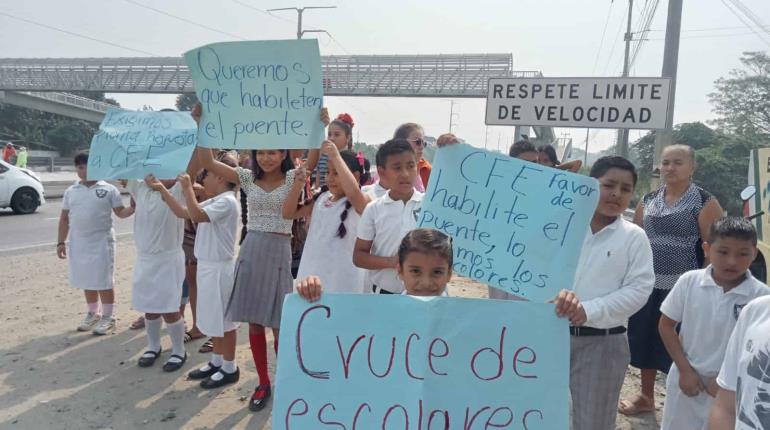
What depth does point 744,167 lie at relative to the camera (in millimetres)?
20078

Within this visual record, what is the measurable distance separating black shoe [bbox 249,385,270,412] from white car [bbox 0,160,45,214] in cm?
1192

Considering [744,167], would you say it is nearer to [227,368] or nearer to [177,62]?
[227,368]

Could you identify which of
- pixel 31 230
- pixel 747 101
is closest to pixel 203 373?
pixel 31 230

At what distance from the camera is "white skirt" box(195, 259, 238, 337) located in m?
3.46

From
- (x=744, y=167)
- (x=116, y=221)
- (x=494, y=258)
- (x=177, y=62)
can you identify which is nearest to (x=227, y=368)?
(x=494, y=258)

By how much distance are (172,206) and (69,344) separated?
1999mm

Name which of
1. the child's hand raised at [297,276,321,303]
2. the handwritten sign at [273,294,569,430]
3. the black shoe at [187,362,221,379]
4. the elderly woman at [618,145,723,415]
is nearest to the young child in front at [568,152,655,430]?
the handwritten sign at [273,294,569,430]

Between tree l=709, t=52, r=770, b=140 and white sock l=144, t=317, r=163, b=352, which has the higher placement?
tree l=709, t=52, r=770, b=140

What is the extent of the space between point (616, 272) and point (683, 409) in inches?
29.6

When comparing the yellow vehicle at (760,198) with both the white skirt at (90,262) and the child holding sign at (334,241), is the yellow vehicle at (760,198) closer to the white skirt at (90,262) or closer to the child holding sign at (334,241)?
the child holding sign at (334,241)

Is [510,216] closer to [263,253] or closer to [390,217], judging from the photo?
[390,217]

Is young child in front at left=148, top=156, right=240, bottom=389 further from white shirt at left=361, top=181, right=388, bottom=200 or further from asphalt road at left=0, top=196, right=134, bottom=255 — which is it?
asphalt road at left=0, top=196, right=134, bottom=255

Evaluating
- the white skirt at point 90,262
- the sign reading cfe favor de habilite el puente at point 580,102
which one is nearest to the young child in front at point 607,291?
the sign reading cfe favor de habilite el puente at point 580,102

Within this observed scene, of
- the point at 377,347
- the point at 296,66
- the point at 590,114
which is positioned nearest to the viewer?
the point at 377,347
